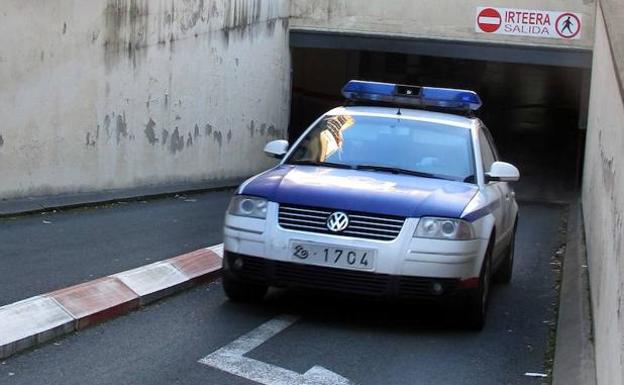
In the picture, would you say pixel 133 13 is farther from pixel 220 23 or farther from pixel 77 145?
pixel 220 23

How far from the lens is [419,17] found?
23031 mm

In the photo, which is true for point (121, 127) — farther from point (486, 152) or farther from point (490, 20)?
point (490, 20)

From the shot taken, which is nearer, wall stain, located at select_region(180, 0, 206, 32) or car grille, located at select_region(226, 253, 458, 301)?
car grille, located at select_region(226, 253, 458, 301)

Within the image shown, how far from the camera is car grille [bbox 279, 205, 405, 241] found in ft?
24.4

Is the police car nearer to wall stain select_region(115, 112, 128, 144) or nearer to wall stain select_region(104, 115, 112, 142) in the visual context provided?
wall stain select_region(104, 115, 112, 142)

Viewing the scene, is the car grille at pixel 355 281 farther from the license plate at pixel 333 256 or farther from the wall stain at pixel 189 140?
the wall stain at pixel 189 140

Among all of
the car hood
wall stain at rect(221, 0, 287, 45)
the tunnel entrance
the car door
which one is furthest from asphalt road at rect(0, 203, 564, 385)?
the tunnel entrance

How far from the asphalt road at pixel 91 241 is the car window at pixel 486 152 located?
319cm

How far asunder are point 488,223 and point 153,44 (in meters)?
9.25

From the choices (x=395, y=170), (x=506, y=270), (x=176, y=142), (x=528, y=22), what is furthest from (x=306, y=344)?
(x=528, y=22)

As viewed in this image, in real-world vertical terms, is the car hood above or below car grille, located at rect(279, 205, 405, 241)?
above

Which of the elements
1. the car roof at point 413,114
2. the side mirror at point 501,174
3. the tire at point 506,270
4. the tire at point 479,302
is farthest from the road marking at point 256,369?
the tire at point 506,270

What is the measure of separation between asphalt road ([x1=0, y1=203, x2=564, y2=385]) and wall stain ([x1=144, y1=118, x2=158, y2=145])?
7487 millimetres

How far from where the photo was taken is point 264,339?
23.9 ft
